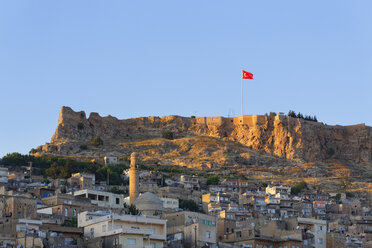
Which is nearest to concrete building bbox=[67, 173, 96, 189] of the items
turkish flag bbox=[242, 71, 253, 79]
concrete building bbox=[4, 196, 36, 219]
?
concrete building bbox=[4, 196, 36, 219]

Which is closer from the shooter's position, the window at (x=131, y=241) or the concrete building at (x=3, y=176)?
the window at (x=131, y=241)

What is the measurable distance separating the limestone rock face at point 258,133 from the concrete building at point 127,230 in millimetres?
69988

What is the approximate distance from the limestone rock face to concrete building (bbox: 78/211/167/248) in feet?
230

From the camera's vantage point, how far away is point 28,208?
52.5m

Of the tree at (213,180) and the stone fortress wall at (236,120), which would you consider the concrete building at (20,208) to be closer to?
the tree at (213,180)

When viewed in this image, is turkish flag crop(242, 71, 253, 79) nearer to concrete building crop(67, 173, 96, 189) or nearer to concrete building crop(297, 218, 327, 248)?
concrete building crop(67, 173, 96, 189)

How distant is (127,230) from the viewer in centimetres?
4278

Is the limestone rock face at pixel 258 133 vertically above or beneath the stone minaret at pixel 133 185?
above

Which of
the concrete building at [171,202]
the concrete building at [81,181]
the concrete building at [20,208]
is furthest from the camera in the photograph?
the concrete building at [81,181]

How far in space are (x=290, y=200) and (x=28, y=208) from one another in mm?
39328

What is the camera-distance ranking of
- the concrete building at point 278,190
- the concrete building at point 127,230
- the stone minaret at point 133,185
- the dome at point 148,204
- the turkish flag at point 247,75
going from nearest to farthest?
the concrete building at point 127,230
the dome at point 148,204
the stone minaret at point 133,185
the concrete building at point 278,190
the turkish flag at point 247,75

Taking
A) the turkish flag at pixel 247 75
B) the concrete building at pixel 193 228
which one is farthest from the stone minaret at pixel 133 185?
the turkish flag at pixel 247 75

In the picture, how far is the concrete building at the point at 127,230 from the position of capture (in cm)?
4288

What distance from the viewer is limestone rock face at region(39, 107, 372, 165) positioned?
120750mm
